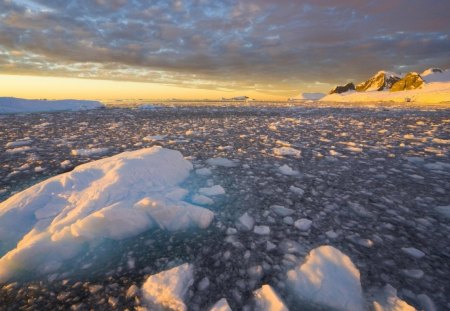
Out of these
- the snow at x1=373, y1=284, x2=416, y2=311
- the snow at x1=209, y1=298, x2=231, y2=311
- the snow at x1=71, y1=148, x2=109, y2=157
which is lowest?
the snow at x1=373, y1=284, x2=416, y2=311

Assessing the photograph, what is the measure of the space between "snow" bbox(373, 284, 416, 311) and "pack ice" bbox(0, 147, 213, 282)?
47.3 inches

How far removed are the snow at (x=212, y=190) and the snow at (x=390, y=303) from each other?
1632 mm

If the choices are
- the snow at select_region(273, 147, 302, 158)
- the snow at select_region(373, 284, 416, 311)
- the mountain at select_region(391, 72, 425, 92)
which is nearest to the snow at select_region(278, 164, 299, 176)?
the snow at select_region(273, 147, 302, 158)

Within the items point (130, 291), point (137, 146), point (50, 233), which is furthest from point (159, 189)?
point (137, 146)

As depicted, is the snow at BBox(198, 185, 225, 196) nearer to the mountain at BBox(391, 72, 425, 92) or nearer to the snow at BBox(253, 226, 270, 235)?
the snow at BBox(253, 226, 270, 235)

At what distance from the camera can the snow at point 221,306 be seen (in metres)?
1.28

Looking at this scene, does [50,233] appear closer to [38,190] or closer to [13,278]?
[13,278]

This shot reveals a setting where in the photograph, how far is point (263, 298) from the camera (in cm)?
137

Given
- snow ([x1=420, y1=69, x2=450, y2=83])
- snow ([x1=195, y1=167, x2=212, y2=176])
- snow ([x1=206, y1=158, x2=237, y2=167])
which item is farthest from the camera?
snow ([x1=420, y1=69, x2=450, y2=83])

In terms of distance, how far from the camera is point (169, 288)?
4.63ft

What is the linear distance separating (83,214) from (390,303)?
6.65 feet

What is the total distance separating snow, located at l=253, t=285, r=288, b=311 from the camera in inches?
51.0

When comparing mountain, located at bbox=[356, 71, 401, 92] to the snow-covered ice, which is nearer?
the snow-covered ice

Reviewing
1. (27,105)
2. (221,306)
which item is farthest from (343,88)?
(221,306)
